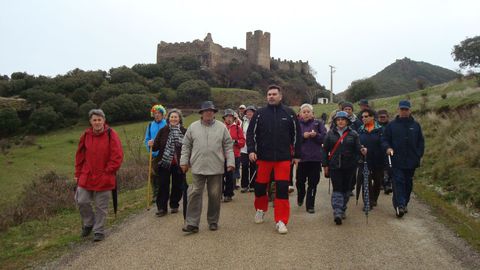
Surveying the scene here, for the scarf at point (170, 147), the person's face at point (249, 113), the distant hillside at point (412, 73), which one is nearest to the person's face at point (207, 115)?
the scarf at point (170, 147)

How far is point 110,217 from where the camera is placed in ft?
27.5

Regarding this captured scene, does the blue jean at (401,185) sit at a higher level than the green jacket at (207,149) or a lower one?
lower

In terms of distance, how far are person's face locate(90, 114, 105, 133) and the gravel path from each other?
66.3 inches

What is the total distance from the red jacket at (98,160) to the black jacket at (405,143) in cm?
479

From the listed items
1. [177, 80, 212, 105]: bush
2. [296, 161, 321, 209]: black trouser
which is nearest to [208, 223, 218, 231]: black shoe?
[296, 161, 321, 209]: black trouser

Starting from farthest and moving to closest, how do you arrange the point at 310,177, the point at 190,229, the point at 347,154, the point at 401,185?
the point at 310,177 → the point at 401,185 → the point at 347,154 → the point at 190,229

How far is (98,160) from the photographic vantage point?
6637 millimetres

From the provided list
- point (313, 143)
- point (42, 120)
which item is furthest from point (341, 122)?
point (42, 120)

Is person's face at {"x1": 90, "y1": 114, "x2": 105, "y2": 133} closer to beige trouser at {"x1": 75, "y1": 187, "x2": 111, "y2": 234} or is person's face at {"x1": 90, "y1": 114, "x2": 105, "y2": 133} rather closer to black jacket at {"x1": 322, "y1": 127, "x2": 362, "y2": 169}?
beige trouser at {"x1": 75, "y1": 187, "x2": 111, "y2": 234}

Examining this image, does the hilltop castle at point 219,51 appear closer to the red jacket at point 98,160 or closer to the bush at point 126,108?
the bush at point 126,108

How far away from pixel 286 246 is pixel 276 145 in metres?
1.58

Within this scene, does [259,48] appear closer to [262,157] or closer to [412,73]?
[412,73]

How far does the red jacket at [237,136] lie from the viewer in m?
10.1

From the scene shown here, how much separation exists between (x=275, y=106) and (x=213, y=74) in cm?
7270
